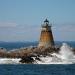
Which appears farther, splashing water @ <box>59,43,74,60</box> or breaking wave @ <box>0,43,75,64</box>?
splashing water @ <box>59,43,74,60</box>

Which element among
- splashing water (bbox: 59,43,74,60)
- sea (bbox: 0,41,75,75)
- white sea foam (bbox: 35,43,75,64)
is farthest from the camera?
splashing water (bbox: 59,43,74,60)

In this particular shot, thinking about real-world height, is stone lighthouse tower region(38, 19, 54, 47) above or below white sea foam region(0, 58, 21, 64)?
above

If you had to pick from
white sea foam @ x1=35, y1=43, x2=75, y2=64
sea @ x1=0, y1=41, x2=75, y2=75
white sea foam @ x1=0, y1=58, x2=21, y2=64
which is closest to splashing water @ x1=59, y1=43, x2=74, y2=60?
white sea foam @ x1=35, y1=43, x2=75, y2=64

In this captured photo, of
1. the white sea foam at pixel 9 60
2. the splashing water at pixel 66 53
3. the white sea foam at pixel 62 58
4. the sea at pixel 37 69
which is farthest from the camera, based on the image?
the splashing water at pixel 66 53

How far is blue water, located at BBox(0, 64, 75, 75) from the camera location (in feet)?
222

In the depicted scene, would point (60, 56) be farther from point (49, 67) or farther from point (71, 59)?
point (49, 67)

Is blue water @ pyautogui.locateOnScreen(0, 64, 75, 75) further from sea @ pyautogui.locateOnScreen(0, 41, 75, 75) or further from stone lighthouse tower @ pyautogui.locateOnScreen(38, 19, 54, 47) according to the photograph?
stone lighthouse tower @ pyautogui.locateOnScreen(38, 19, 54, 47)

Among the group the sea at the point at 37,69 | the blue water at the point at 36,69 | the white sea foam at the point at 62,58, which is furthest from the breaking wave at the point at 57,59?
the blue water at the point at 36,69

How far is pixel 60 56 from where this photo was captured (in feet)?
284

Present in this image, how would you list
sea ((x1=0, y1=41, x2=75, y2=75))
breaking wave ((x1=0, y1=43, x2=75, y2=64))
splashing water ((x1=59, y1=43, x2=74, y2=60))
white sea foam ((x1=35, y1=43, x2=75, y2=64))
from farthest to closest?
splashing water ((x1=59, y1=43, x2=74, y2=60)), white sea foam ((x1=35, y1=43, x2=75, y2=64)), breaking wave ((x1=0, y1=43, x2=75, y2=64)), sea ((x1=0, y1=41, x2=75, y2=75))

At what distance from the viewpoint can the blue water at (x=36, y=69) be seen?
67669 millimetres

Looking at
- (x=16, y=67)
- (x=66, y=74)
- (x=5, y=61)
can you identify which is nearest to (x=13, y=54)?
(x=5, y=61)

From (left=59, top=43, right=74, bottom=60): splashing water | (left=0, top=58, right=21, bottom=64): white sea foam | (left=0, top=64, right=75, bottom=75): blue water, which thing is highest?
(left=59, top=43, right=74, bottom=60): splashing water

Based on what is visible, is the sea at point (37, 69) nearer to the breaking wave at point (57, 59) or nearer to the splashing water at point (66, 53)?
the breaking wave at point (57, 59)
